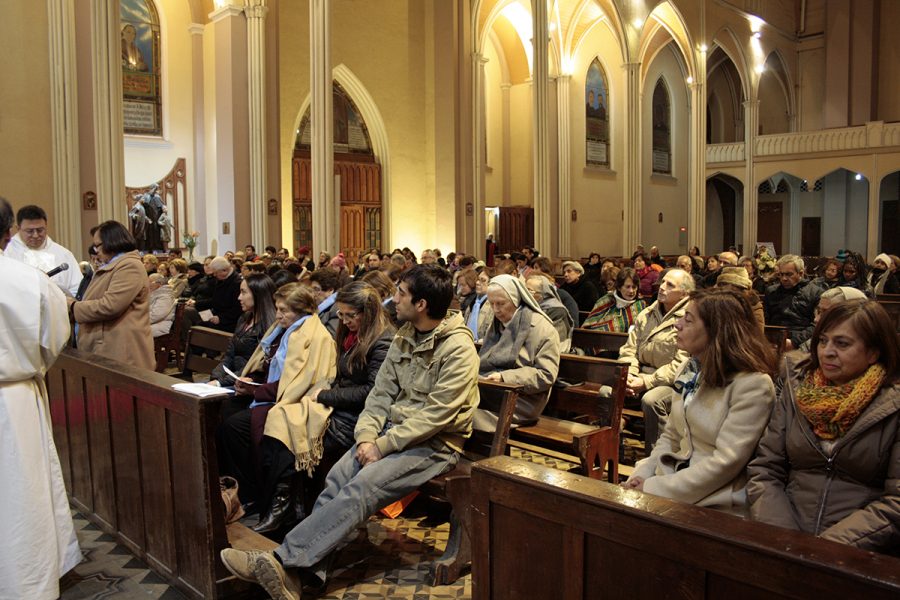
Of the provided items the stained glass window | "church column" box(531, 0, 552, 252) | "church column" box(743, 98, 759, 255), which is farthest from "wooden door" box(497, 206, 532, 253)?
"church column" box(743, 98, 759, 255)

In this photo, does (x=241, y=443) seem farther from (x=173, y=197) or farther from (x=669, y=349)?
(x=173, y=197)

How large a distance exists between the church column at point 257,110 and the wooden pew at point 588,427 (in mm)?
10993

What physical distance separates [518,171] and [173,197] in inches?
405

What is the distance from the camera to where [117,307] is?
14.8ft

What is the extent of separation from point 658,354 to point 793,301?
A: 2615 millimetres

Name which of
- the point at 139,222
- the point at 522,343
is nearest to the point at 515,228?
the point at 139,222

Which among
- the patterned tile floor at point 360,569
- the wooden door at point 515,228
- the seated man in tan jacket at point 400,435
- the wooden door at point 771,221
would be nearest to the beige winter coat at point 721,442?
the seated man in tan jacket at point 400,435

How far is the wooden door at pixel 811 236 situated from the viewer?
29.0 m

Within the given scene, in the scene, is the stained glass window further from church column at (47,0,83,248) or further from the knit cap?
the knit cap

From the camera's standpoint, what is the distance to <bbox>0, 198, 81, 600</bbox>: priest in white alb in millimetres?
3016

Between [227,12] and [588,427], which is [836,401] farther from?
[227,12]

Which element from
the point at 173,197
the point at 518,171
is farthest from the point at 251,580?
the point at 518,171

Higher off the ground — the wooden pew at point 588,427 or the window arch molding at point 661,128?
the window arch molding at point 661,128

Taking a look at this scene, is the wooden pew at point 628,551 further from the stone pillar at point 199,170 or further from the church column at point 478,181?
the church column at point 478,181
